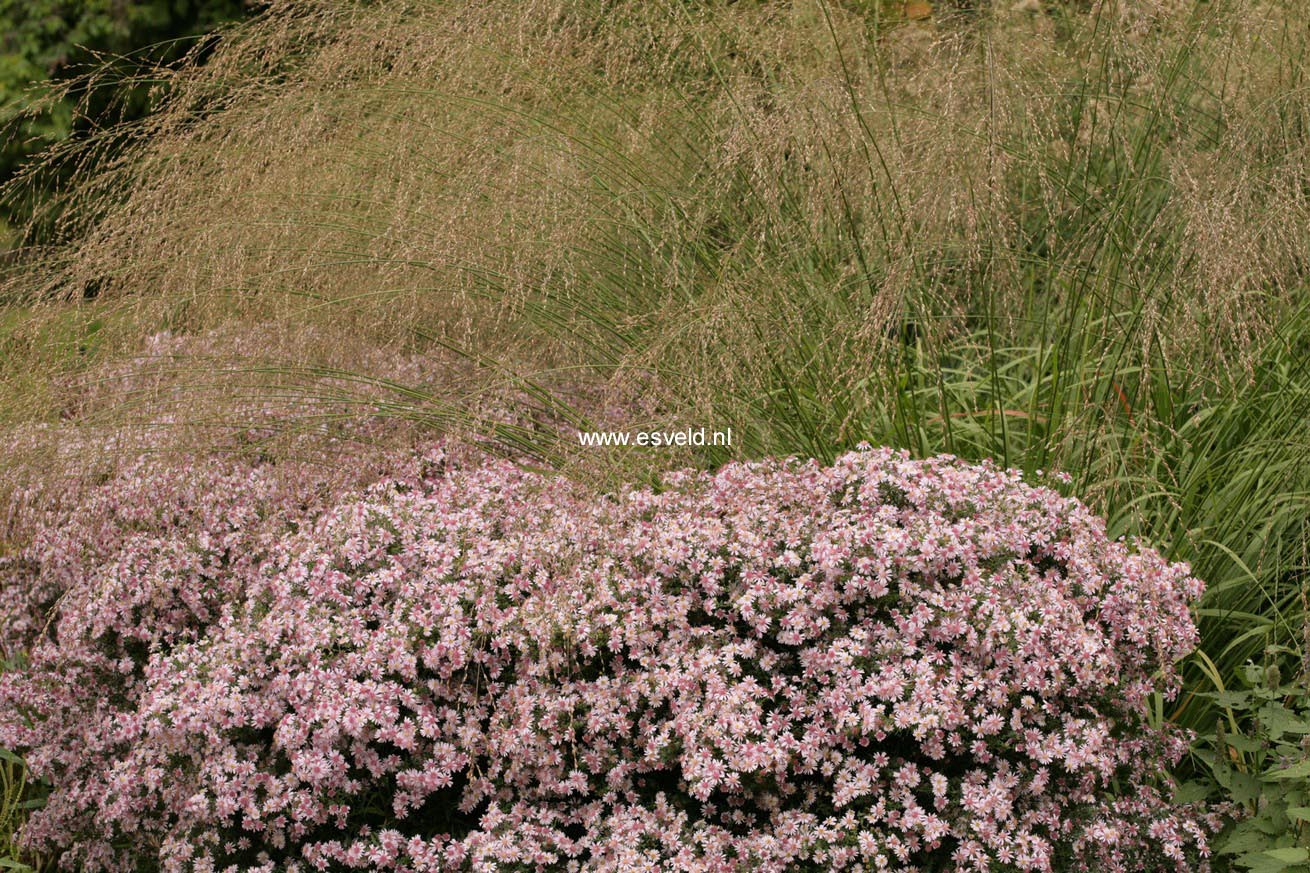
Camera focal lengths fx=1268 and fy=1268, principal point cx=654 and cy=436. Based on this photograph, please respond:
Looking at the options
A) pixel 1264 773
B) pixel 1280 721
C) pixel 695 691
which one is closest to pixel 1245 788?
pixel 1264 773

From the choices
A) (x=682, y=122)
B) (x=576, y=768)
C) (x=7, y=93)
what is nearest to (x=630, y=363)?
(x=576, y=768)

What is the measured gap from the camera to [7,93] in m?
6.94

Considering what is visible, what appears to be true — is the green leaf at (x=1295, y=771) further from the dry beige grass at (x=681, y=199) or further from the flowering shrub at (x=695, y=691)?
the dry beige grass at (x=681, y=199)

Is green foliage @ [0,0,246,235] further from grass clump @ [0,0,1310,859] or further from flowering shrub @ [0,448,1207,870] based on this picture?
flowering shrub @ [0,448,1207,870]

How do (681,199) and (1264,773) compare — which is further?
(681,199)

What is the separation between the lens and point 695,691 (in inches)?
80.6

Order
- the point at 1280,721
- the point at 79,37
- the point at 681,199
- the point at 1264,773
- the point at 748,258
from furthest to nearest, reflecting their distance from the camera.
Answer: the point at 79,37
the point at 748,258
the point at 681,199
the point at 1264,773
the point at 1280,721

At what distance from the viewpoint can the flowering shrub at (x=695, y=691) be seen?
1.98 meters

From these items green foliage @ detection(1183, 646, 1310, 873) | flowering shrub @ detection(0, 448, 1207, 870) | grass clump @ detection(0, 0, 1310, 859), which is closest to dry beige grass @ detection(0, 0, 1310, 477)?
grass clump @ detection(0, 0, 1310, 859)

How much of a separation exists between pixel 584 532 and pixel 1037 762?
0.86 metres

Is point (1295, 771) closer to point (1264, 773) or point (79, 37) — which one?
point (1264, 773)

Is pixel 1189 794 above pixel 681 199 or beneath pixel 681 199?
beneath

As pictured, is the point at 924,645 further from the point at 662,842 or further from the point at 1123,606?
the point at 662,842

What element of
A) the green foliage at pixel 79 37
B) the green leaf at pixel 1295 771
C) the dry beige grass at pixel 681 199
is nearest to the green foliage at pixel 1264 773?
the green leaf at pixel 1295 771
